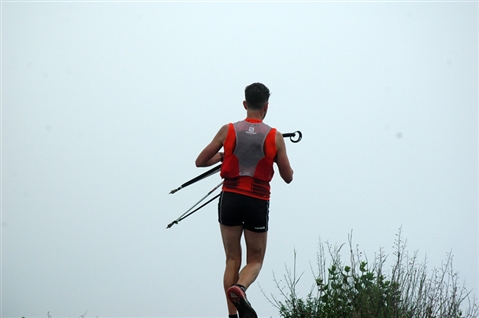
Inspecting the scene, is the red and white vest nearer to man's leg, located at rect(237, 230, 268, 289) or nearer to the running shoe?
man's leg, located at rect(237, 230, 268, 289)

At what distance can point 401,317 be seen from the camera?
15.4ft

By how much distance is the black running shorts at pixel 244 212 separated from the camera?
447 cm

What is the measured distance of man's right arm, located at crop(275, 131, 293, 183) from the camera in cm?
446

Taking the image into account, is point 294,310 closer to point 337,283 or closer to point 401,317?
point 337,283

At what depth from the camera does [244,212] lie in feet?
14.7

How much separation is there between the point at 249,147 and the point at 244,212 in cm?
50

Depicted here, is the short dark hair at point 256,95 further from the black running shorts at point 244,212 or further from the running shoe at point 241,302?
the running shoe at point 241,302

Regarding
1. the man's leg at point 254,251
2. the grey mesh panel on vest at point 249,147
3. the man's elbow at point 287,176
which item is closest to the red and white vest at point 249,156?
the grey mesh panel on vest at point 249,147

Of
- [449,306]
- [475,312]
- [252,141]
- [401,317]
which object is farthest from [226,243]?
[475,312]

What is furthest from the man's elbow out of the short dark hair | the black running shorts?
the short dark hair

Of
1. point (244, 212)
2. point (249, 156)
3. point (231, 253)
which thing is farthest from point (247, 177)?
point (231, 253)

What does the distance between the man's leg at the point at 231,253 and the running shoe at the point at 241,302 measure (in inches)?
14.2

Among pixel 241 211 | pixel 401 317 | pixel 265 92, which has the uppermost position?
pixel 265 92

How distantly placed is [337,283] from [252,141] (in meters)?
1.79
